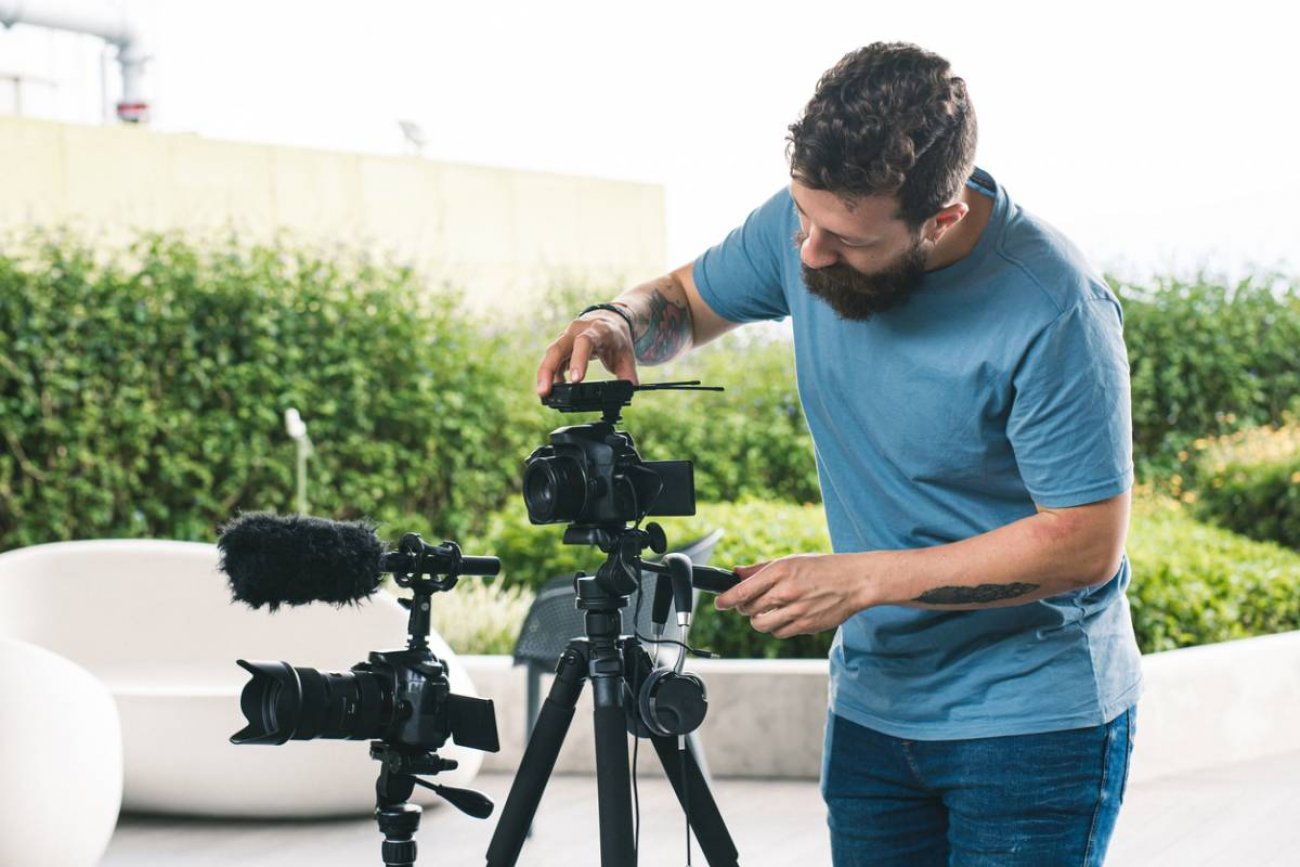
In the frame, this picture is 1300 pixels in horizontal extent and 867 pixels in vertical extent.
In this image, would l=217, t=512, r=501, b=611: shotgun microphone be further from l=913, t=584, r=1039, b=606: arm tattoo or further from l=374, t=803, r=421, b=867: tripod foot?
l=913, t=584, r=1039, b=606: arm tattoo

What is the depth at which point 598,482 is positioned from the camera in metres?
1.63

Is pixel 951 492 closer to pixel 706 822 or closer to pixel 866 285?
pixel 866 285

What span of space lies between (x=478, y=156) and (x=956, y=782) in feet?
29.6

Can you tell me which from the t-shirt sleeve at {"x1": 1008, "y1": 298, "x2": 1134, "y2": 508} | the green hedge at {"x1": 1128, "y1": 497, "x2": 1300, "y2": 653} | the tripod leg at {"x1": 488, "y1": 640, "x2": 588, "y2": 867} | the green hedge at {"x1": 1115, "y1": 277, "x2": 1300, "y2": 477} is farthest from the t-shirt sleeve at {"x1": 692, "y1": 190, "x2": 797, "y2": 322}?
the green hedge at {"x1": 1115, "y1": 277, "x2": 1300, "y2": 477}

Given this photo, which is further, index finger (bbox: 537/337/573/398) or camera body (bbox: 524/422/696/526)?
index finger (bbox: 537/337/573/398)

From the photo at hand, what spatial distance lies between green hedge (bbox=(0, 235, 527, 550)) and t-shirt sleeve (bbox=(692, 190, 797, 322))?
454 cm

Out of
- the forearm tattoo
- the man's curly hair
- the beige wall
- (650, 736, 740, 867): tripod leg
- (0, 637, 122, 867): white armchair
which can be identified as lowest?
(0, 637, 122, 867): white armchair

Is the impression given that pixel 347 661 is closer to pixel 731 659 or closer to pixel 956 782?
pixel 731 659

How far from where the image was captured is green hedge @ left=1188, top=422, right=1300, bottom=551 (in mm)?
6121

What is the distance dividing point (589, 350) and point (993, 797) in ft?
2.20

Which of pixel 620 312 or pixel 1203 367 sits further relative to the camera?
pixel 1203 367

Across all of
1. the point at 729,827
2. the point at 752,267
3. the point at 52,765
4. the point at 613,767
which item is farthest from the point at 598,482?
the point at 729,827

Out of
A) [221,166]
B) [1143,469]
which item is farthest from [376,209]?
[1143,469]

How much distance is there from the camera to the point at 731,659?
448 cm
